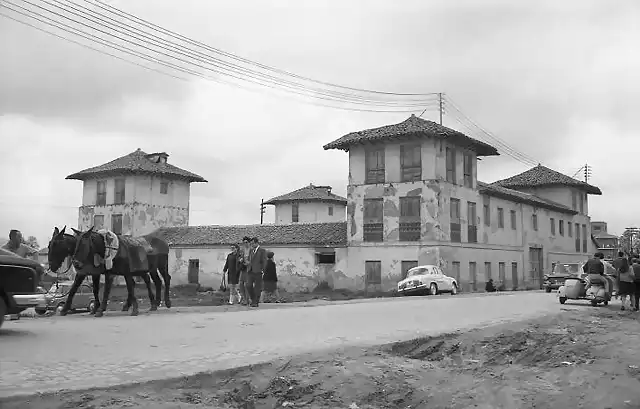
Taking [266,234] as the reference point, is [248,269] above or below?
below

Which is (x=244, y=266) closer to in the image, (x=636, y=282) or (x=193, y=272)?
(x=636, y=282)

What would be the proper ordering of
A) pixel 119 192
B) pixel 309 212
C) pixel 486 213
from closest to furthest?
pixel 486 213 → pixel 119 192 → pixel 309 212

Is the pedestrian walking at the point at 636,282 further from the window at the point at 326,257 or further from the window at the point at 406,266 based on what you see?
the window at the point at 326,257

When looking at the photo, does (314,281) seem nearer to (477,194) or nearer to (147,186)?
(477,194)

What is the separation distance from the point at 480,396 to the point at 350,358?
76.5 inches

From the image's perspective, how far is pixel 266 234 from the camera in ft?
147

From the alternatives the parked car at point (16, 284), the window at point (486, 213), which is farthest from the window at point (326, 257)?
the parked car at point (16, 284)

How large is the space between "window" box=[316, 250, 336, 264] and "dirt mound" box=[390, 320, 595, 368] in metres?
31.8

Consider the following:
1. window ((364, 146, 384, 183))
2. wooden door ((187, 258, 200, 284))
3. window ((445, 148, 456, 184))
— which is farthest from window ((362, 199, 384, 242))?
wooden door ((187, 258, 200, 284))

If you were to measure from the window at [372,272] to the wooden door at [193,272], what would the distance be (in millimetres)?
12890

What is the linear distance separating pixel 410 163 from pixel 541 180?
75.8 ft

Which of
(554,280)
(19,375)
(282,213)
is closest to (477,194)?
(554,280)

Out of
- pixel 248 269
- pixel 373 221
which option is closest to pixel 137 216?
pixel 373 221

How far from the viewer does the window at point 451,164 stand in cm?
4109
